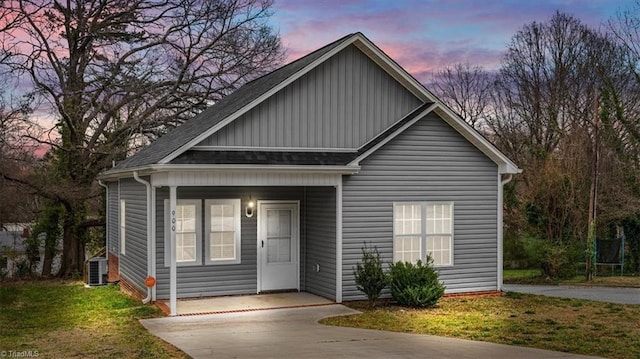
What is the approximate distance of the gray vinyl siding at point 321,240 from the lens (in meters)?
13.7

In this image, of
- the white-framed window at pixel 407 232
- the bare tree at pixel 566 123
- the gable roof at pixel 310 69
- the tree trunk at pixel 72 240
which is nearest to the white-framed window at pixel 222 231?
the gable roof at pixel 310 69

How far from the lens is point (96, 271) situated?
719 inches

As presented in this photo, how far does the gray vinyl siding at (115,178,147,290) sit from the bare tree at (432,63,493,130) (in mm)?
24132

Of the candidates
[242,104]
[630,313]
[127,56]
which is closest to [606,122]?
[630,313]

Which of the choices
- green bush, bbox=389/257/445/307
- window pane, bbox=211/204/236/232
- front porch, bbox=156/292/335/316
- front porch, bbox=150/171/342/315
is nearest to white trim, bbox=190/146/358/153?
front porch, bbox=150/171/342/315

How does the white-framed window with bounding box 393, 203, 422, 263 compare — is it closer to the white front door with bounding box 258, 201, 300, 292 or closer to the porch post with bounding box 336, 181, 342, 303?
the porch post with bounding box 336, 181, 342, 303

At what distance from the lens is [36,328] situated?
11367mm

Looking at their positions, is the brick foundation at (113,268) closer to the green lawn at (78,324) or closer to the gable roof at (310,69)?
the green lawn at (78,324)

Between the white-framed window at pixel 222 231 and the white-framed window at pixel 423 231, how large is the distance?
361 centimetres

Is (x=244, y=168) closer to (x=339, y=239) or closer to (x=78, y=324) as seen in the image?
(x=339, y=239)

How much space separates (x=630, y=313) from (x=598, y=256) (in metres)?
10.8

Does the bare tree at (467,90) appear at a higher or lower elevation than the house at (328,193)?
higher

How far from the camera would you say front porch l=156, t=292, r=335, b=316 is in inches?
497

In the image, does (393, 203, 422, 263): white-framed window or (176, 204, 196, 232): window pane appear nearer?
(176, 204, 196, 232): window pane
